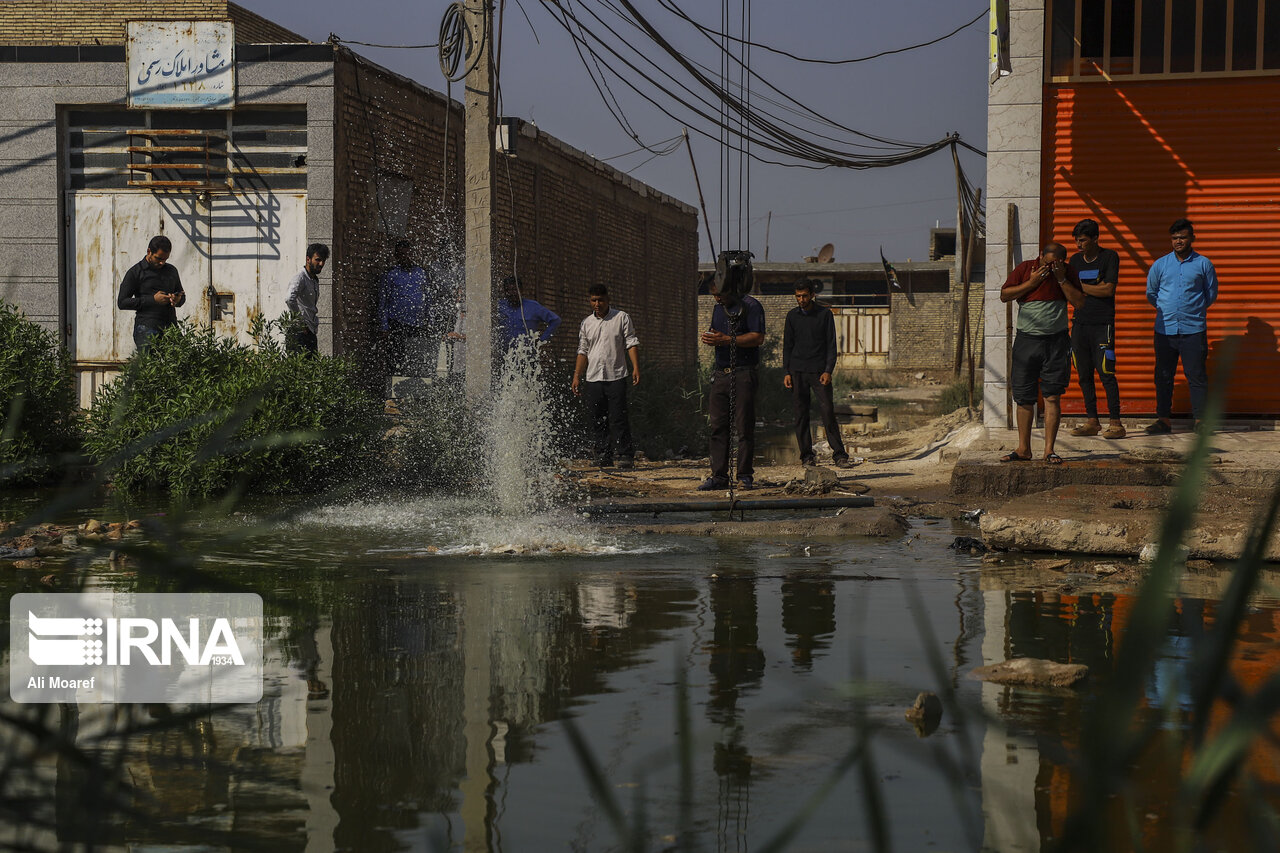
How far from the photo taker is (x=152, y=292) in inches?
455

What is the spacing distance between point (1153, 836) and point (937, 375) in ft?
114

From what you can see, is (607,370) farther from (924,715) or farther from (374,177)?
(924,715)

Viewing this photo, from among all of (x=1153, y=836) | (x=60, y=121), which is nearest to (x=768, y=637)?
(x=1153, y=836)

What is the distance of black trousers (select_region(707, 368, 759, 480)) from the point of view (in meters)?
9.96

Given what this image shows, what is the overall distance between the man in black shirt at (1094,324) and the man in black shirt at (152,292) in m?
8.02

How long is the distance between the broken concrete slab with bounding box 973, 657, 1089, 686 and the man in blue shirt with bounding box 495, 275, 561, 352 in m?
8.90

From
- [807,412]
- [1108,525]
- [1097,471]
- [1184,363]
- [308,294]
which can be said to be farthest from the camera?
[308,294]

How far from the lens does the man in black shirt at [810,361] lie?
12148 mm

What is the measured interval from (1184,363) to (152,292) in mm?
9206

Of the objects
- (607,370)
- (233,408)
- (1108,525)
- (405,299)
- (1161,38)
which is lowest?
(1108,525)

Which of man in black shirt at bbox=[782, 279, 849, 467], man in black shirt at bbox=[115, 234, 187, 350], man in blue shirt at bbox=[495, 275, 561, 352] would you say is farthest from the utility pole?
man in black shirt at bbox=[782, 279, 849, 467]

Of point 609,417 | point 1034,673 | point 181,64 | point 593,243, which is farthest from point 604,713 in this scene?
point 593,243

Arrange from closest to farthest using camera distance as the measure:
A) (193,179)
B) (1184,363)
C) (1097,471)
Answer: (1097,471)
(1184,363)
(193,179)

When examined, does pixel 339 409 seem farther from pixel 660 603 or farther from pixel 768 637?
pixel 768 637
